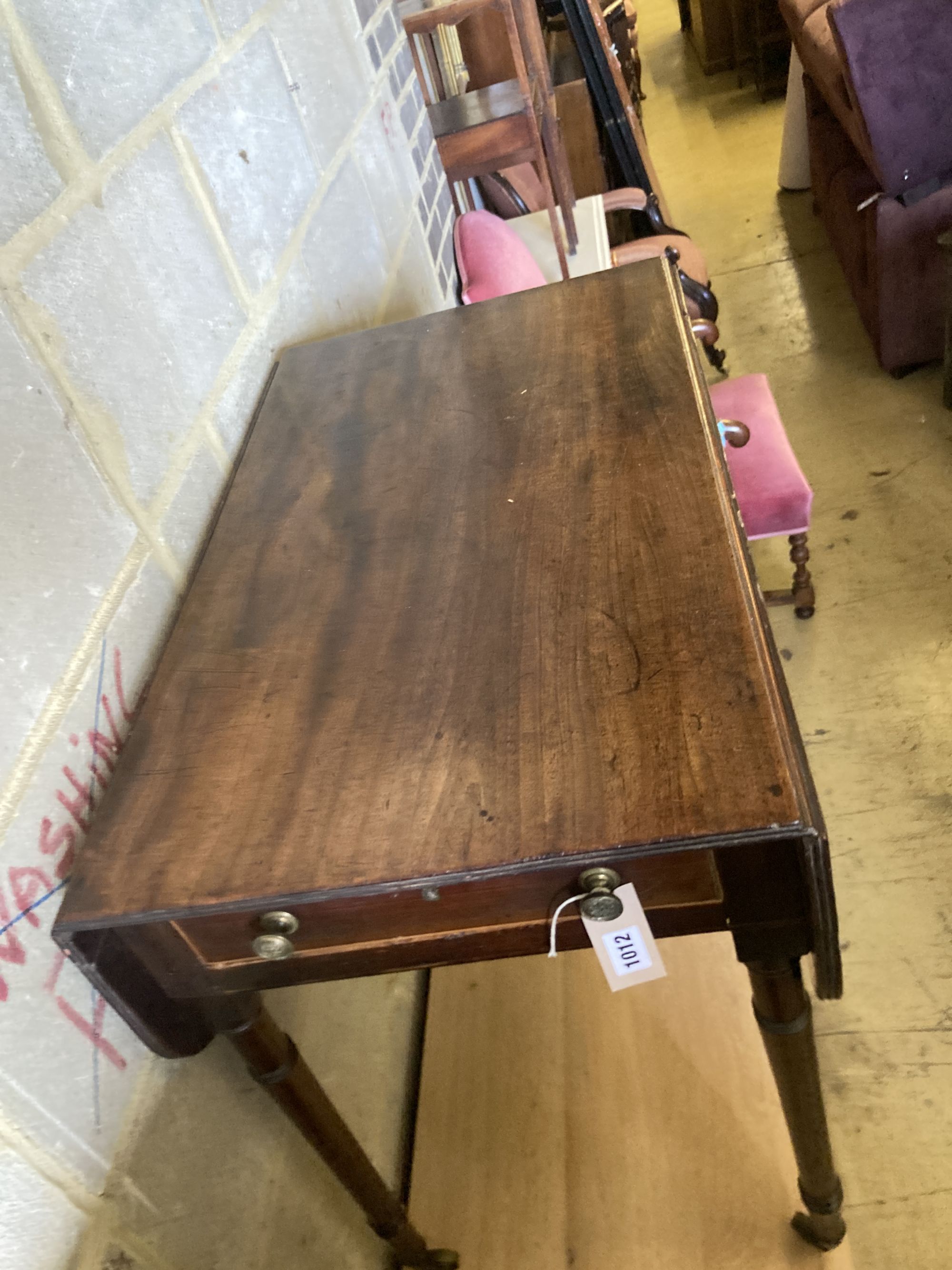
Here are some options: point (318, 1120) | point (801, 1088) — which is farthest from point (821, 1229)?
point (318, 1120)

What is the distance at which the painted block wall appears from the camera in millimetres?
642

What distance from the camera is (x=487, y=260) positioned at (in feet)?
6.40

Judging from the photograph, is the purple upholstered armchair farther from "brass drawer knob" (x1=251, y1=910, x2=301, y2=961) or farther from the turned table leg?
"brass drawer knob" (x1=251, y1=910, x2=301, y2=961)

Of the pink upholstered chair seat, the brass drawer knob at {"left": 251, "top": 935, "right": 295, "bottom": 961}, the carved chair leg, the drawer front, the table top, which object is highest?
the table top

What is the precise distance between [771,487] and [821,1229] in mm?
1211

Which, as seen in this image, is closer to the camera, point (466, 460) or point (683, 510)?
point (683, 510)

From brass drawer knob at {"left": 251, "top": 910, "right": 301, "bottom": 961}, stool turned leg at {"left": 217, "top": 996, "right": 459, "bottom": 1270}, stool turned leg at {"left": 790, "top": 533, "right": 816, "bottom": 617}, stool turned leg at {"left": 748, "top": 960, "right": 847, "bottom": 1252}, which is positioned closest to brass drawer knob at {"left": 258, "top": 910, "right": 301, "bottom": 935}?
brass drawer knob at {"left": 251, "top": 910, "right": 301, "bottom": 961}

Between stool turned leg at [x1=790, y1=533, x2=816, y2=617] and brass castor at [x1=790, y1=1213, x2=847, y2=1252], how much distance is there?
1191 mm

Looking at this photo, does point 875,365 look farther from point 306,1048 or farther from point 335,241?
point 306,1048

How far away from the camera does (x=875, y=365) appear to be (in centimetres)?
262

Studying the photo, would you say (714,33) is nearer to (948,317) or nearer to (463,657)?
(948,317)

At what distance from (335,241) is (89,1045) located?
3.70ft

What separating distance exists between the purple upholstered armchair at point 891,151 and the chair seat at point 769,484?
0.79 metres

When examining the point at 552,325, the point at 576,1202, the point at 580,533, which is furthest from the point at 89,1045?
the point at 552,325
